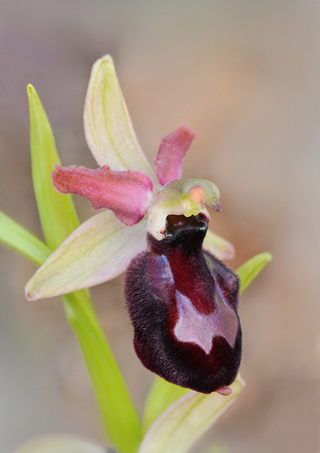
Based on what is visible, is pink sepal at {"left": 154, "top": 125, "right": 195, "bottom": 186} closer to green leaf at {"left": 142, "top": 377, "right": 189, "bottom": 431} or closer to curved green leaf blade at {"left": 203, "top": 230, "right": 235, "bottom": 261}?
curved green leaf blade at {"left": 203, "top": 230, "right": 235, "bottom": 261}

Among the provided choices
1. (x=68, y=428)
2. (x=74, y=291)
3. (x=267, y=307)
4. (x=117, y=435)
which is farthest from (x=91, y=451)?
(x=267, y=307)

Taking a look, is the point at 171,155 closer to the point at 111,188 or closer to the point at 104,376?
the point at 111,188

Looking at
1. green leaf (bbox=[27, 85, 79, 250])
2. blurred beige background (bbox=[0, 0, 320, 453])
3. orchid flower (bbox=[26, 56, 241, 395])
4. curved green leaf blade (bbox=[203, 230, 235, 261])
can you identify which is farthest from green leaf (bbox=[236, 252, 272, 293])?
blurred beige background (bbox=[0, 0, 320, 453])

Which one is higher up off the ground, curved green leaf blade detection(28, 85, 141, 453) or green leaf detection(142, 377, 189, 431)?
curved green leaf blade detection(28, 85, 141, 453)

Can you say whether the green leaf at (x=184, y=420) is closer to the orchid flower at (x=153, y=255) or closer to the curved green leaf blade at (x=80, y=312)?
the curved green leaf blade at (x=80, y=312)

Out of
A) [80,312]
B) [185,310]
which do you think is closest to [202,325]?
[185,310]

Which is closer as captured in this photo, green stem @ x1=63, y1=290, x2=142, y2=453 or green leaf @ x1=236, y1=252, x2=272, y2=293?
green stem @ x1=63, y1=290, x2=142, y2=453

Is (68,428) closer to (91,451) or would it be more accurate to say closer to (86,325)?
(91,451)
